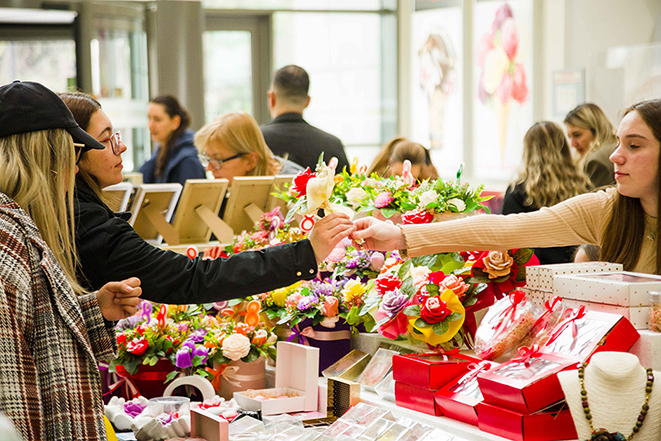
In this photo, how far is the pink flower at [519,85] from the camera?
7.09 m

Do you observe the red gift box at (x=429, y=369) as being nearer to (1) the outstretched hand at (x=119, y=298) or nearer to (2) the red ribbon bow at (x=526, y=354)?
(2) the red ribbon bow at (x=526, y=354)

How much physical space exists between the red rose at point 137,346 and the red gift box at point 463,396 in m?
0.98

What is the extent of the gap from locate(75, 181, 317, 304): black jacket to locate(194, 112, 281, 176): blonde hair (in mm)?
1737

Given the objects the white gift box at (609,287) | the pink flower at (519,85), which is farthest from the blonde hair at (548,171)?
the pink flower at (519,85)

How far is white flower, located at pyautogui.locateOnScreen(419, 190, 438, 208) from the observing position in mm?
2145

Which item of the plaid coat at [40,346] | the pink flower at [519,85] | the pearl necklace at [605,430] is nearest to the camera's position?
the pearl necklace at [605,430]

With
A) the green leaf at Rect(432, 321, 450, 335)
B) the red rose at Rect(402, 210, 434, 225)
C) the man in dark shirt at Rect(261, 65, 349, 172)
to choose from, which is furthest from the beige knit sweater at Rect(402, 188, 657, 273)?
the man in dark shirt at Rect(261, 65, 349, 172)

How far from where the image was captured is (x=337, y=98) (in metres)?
9.38

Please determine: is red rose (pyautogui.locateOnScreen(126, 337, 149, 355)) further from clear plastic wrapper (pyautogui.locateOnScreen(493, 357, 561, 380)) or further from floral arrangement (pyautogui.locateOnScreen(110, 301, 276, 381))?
clear plastic wrapper (pyautogui.locateOnScreen(493, 357, 561, 380))

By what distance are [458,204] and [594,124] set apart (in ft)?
9.60

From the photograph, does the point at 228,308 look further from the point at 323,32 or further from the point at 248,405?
the point at 323,32

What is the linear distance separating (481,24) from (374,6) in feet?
6.40

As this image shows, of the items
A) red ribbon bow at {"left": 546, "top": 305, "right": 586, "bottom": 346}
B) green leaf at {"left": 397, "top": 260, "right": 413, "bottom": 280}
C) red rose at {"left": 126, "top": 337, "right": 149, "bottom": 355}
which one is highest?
green leaf at {"left": 397, "top": 260, "right": 413, "bottom": 280}

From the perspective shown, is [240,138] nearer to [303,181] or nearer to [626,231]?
[303,181]
